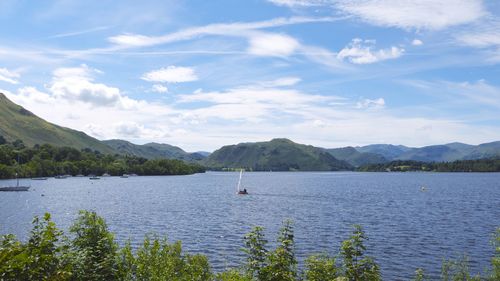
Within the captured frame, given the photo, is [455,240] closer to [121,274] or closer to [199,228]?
[199,228]

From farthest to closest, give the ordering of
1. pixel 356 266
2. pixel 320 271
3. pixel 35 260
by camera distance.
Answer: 1. pixel 356 266
2. pixel 320 271
3. pixel 35 260

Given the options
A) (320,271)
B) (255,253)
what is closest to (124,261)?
(255,253)

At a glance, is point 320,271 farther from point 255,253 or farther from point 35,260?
point 35,260

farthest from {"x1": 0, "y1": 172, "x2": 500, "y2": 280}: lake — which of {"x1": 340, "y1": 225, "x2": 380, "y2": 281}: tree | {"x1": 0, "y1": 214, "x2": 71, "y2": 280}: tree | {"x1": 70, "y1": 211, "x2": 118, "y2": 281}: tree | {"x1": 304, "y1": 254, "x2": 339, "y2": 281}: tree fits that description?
{"x1": 0, "y1": 214, "x2": 71, "y2": 280}: tree

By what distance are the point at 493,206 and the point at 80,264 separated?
533ft

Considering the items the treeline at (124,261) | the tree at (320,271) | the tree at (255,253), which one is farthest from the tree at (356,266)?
the tree at (255,253)

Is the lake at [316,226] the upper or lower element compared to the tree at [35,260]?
lower

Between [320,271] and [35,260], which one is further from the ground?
[35,260]

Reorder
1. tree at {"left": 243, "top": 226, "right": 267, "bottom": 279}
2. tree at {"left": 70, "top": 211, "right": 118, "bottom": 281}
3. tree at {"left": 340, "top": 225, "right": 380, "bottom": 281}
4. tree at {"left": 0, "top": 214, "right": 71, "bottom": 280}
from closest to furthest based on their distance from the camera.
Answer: tree at {"left": 0, "top": 214, "right": 71, "bottom": 280} → tree at {"left": 70, "top": 211, "right": 118, "bottom": 281} → tree at {"left": 243, "top": 226, "right": 267, "bottom": 279} → tree at {"left": 340, "top": 225, "right": 380, "bottom": 281}

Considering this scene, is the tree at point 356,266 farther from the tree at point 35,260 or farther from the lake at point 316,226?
the lake at point 316,226

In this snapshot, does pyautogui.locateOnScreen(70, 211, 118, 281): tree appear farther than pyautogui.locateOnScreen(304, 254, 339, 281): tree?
No

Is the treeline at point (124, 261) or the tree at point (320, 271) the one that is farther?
the tree at point (320, 271)

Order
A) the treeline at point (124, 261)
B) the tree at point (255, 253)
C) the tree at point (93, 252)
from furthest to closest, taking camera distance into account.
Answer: the tree at point (255, 253), the tree at point (93, 252), the treeline at point (124, 261)

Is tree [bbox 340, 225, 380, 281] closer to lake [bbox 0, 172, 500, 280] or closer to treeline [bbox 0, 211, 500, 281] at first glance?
treeline [bbox 0, 211, 500, 281]
